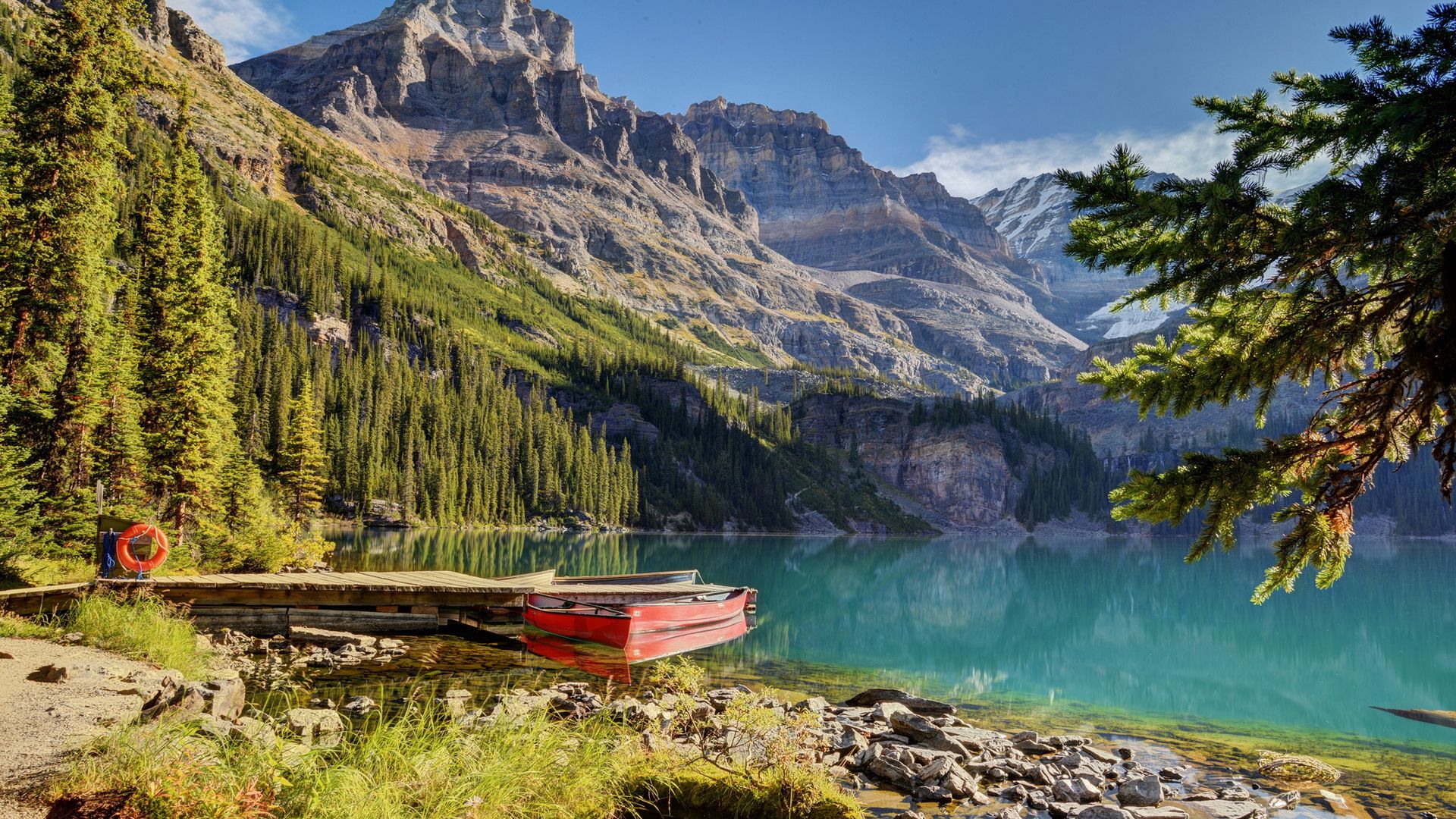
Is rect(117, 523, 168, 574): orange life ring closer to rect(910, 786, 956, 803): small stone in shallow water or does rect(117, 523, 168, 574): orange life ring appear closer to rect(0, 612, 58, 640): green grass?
rect(0, 612, 58, 640): green grass

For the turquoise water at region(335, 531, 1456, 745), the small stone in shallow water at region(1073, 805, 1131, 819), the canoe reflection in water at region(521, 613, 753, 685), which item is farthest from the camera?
the turquoise water at region(335, 531, 1456, 745)

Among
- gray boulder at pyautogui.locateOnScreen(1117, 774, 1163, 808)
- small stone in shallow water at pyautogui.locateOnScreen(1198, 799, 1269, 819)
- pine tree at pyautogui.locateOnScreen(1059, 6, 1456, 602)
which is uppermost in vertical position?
pine tree at pyautogui.locateOnScreen(1059, 6, 1456, 602)

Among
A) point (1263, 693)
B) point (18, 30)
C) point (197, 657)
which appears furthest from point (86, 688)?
point (18, 30)

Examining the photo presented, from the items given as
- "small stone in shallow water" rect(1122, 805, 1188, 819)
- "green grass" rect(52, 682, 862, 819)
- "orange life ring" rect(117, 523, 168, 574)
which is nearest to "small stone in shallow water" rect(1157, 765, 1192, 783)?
"small stone in shallow water" rect(1122, 805, 1188, 819)

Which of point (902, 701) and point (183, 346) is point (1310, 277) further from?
point (183, 346)

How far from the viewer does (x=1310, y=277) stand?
225 inches

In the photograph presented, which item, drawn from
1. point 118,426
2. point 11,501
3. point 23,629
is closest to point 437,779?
point 23,629

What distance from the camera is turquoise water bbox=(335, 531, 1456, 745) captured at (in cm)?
2903

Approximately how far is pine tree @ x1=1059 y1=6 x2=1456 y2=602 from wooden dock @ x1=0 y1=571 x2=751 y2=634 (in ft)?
72.4

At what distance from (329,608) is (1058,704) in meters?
24.1

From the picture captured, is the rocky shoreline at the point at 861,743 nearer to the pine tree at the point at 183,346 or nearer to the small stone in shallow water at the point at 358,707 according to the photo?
the small stone in shallow water at the point at 358,707

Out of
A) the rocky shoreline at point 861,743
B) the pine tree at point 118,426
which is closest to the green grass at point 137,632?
the rocky shoreline at point 861,743

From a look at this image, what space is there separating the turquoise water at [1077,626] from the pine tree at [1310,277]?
21.4m

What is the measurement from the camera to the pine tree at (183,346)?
2788cm
